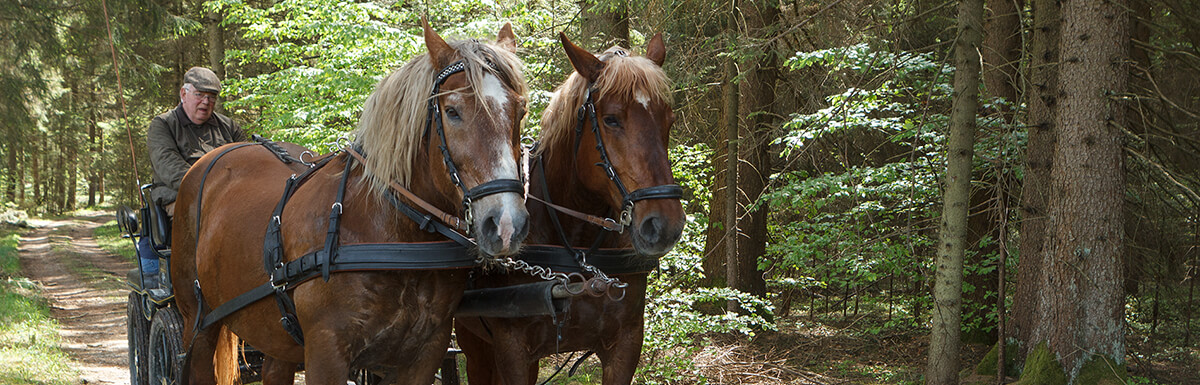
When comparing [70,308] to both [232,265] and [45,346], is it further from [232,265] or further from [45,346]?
[232,265]

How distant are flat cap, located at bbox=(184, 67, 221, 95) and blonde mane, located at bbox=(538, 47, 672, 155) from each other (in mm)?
2477

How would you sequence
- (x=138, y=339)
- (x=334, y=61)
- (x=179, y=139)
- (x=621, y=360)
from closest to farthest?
(x=621, y=360), (x=179, y=139), (x=138, y=339), (x=334, y=61)

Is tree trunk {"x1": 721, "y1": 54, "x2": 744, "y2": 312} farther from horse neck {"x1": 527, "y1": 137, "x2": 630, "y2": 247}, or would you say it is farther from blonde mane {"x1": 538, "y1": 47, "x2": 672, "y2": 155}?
blonde mane {"x1": 538, "y1": 47, "x2": 672, "y2": 155}

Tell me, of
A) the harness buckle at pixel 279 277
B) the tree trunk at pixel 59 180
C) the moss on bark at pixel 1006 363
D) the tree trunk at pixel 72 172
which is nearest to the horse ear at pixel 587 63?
the harness buckle at pixel 279 277

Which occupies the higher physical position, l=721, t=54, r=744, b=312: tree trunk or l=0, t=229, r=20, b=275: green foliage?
l=721, t=54, r=744, b=312: tree trunk

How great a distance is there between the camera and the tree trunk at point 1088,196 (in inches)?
207

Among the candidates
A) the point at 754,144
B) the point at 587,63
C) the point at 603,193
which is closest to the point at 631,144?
the point at 603,193

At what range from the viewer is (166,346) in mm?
4590

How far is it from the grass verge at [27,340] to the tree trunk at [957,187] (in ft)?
21.5

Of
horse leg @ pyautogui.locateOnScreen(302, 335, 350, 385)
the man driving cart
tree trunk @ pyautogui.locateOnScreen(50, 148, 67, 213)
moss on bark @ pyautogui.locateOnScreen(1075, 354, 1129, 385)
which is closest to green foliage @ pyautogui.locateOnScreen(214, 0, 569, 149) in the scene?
the man driving cart

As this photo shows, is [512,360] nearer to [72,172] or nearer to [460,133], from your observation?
[460,133]

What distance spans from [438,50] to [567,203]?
3.56 feet

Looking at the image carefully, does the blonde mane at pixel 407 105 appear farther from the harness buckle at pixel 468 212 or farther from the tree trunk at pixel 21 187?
the tree trunk at pixel 21 187

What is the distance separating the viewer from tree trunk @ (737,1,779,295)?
9.42m
